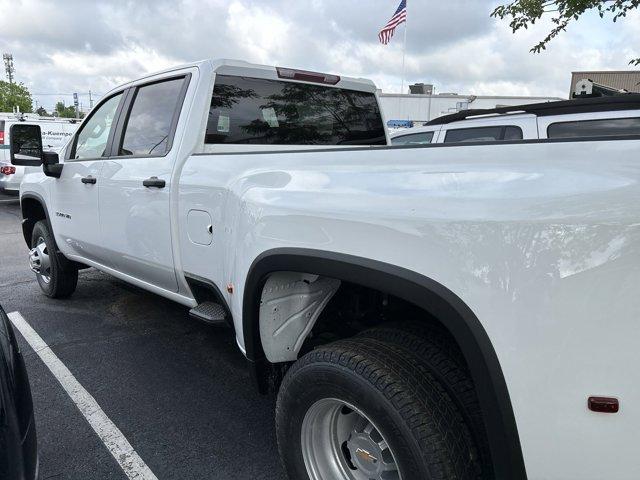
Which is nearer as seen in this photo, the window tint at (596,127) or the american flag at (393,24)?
the window tint at (596,127)

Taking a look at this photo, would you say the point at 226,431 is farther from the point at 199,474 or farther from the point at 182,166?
the point at 182,166

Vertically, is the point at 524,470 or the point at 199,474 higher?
the point at 524,470

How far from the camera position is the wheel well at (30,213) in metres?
5.05

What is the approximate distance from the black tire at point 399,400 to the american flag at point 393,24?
16659 millimetres

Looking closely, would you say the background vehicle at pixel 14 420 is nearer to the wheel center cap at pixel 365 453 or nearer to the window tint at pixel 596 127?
the wheel center cap at pixel 365 453

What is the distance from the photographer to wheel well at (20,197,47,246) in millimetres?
5051

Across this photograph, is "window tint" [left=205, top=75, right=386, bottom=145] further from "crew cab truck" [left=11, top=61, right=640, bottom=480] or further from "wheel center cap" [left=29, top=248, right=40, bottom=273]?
"wheel center cap" [left=29, top=248, right=40, bottom=273]

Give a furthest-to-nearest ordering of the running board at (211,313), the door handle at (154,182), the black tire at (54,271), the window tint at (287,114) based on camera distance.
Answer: the black tire at (54,271) < the window tint at (287,114) < the door handle at (154,182) < the running board at (211,313)

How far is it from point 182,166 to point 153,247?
597 millimetres

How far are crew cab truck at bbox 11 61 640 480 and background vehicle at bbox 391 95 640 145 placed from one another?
2.13 meters

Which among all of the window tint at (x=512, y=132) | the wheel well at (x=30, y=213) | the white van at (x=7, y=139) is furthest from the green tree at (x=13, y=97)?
the window tint at (x=512, y=132)

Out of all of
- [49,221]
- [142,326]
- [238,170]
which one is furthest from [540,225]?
[49,221]

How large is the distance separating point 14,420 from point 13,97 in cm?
6105

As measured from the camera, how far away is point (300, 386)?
1.97 metres
